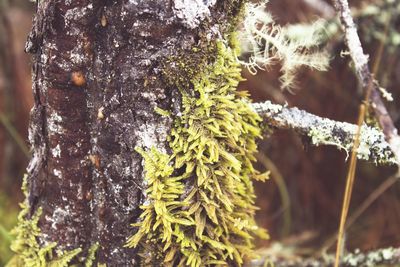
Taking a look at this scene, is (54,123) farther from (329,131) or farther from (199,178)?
(329,131)

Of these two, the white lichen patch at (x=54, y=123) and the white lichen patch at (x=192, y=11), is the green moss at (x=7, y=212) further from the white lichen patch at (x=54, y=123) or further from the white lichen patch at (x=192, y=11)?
the white lichen patch at (x=192, y=11)

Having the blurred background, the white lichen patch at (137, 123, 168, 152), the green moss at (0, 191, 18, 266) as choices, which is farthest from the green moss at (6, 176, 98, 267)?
the blurred background

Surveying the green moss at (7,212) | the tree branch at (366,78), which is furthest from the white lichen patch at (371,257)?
the green moss at (7,212)

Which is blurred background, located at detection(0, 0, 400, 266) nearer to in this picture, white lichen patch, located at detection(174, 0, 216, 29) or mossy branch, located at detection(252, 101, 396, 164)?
mossy branch, located at detection(252, 101, 396, 164)

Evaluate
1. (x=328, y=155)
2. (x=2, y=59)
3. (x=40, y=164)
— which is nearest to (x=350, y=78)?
(x=328, y=155)

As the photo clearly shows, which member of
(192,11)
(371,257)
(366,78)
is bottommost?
(371,257)

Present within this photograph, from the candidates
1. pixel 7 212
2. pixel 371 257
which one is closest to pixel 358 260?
pixel 371 257
